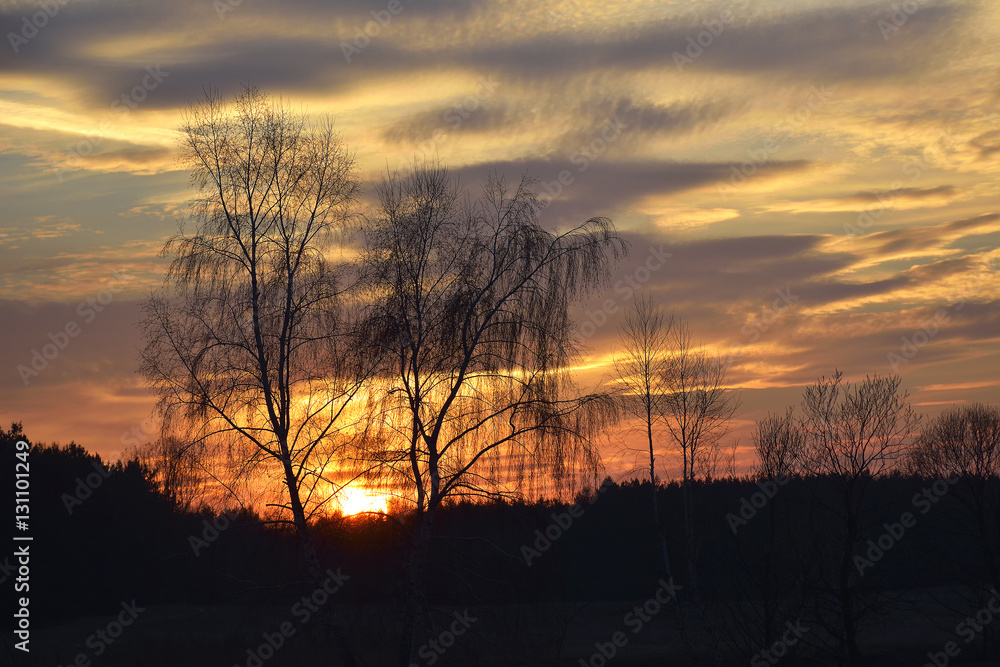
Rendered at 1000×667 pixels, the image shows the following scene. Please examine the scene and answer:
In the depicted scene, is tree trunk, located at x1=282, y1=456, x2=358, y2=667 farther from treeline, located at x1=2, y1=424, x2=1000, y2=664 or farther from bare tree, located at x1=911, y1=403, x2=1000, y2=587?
bare tree, located at x1=911, y1=403, x2=1000, y2=587

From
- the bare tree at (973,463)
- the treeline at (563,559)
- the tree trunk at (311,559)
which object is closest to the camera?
the tree trunk at (311,559)

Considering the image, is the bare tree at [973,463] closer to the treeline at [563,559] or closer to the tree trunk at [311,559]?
the treeline at [563,559]

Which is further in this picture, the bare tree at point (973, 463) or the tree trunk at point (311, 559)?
the bare tree at point (973, 463)

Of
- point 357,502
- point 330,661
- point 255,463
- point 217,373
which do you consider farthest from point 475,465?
point 330,661

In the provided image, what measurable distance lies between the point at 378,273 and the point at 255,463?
5.21 m

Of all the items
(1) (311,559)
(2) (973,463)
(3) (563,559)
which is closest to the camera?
(1) (311,559)

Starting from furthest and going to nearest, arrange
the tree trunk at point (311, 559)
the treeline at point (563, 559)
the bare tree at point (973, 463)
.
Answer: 1. the bare tree at point (973, 463)
2. the treeline at point (563, 559)
3. the tree trunk at point (311, 559)

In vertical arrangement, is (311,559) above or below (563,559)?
above

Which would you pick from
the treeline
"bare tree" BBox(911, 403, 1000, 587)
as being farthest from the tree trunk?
"bare tree" BBox(911, 403, 1000, 587)

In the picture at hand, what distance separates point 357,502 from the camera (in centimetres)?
1858

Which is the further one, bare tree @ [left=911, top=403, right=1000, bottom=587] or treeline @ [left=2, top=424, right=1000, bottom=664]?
bare tree @ [left=911, top=403, right=1000, bottom=587]

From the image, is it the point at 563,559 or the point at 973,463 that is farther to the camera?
the point at 563,559

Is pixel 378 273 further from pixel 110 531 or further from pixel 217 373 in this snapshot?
pixel 110 531

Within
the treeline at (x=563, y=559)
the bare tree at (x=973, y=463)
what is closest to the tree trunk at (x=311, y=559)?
the treeline at (x=563, y=559)
